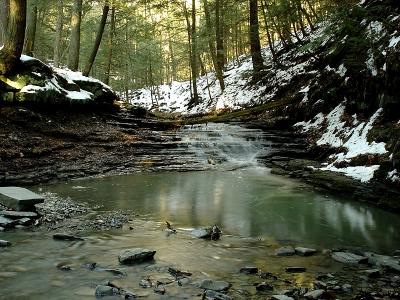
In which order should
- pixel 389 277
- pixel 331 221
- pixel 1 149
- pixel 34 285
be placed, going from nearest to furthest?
pixel 34 285
pixel 389 277
pixel 331 221
pixel 1 149

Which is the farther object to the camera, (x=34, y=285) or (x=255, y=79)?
(x=255, y=79)

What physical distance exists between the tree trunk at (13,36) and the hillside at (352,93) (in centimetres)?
857

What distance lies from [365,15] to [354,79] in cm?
436

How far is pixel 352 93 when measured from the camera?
13594mm

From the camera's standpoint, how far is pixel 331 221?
7.23 meters

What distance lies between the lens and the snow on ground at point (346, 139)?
9953 millimetres

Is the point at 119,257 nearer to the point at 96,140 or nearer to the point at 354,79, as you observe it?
the point at 96,140

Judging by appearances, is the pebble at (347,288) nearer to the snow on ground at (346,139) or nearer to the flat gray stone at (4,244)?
the flat gray stone at (4,244)

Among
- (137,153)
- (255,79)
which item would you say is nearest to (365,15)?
(137,153)

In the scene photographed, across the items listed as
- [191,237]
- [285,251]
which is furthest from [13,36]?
[285,251]

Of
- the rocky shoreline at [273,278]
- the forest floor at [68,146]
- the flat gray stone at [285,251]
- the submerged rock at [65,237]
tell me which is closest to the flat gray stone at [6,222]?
the rocky shoreline at [273,278]

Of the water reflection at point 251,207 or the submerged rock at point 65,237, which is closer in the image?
the submerged rock at point 65,237

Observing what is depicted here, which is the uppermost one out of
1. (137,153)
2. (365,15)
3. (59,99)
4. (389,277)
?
(365,15)

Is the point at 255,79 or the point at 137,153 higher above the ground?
the point at 255,79
